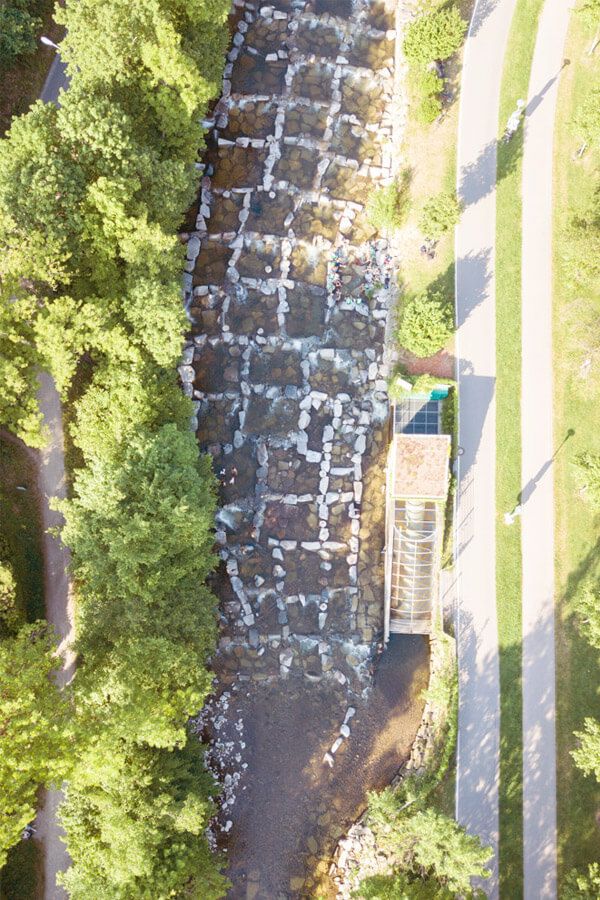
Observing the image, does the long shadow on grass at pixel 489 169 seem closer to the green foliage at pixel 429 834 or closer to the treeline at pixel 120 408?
the treeline at pixel 120 408

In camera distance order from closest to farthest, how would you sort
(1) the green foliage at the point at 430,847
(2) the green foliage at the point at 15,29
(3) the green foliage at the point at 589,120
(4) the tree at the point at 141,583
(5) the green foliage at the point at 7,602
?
1. (4) the tree at the point at 141,583
2. (1) the green foliage at the point at 430,847
3. (5) the green foliage at the point at 7,602
4. (2) the green foliage at the point at 15,29
5. (3) the green foliage at the point at 589,120

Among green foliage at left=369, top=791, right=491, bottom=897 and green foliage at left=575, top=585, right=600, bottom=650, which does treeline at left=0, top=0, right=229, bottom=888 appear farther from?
green foliage at left=575, top=585, right=600, bottom=650

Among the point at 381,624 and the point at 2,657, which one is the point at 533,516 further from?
the point at 2,657

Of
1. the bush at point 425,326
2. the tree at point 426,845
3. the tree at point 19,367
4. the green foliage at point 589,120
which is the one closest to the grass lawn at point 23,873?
the tree at point 426,845

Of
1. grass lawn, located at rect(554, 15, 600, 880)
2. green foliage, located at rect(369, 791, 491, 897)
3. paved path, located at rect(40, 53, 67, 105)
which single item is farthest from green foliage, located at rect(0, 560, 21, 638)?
grass lawn, located at rect(554, 15, 600, 880)

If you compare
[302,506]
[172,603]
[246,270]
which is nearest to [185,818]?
[172,603]

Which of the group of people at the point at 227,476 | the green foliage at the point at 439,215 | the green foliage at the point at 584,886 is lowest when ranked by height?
the green foliage at the point at 584,886
